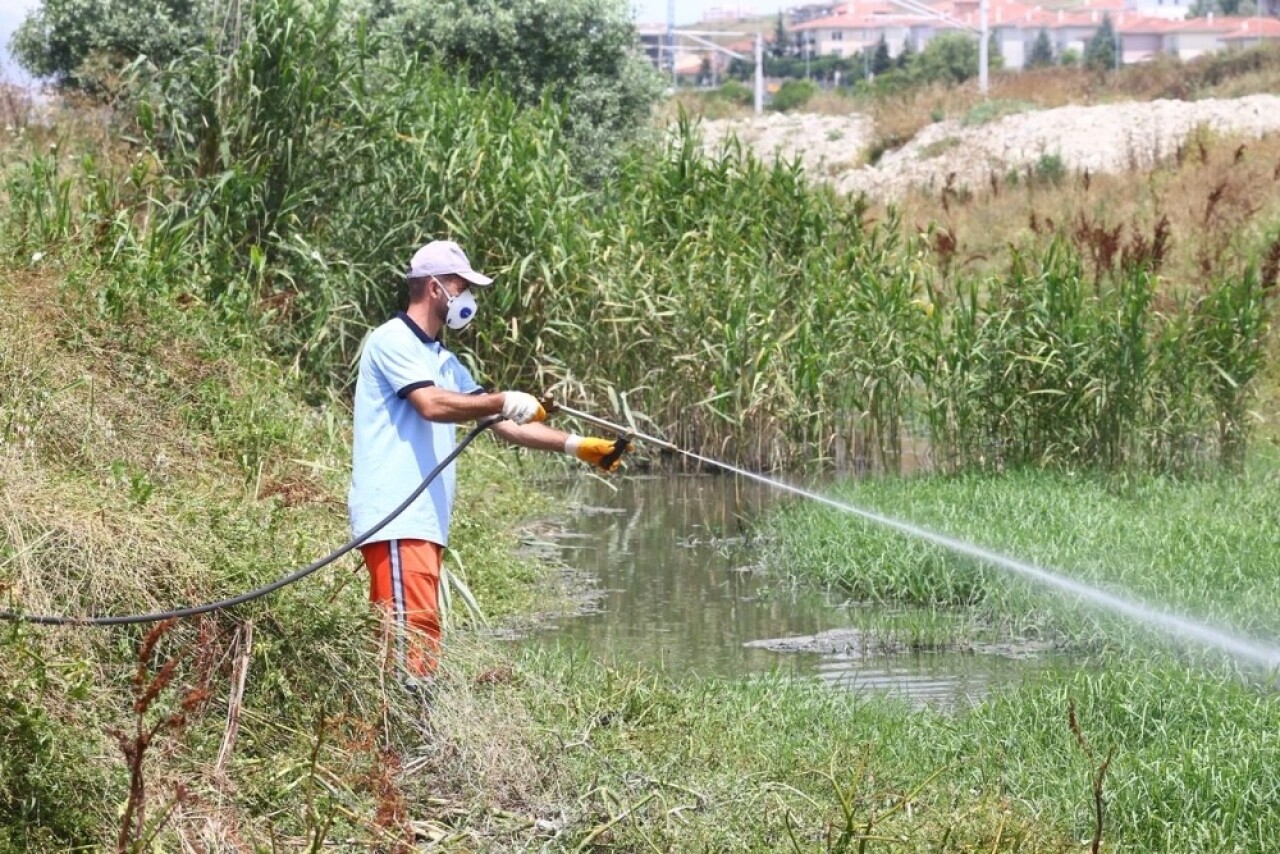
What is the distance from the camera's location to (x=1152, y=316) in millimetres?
12570

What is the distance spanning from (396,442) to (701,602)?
392 cm

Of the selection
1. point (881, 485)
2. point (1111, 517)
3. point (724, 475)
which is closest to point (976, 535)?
point (1111, 517)

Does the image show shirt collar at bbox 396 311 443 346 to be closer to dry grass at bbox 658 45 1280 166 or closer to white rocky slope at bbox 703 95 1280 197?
white rocky slope at bbox 703 95 1280 197

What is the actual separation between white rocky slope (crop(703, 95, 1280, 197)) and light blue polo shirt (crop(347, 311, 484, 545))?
23937 millimetres

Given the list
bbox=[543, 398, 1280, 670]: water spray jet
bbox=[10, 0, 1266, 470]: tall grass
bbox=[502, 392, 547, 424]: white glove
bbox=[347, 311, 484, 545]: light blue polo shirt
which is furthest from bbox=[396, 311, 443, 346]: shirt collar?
bbox=[10, 0, 1266, 470]: tall grass

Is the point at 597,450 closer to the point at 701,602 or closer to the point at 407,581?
the point at 407,581

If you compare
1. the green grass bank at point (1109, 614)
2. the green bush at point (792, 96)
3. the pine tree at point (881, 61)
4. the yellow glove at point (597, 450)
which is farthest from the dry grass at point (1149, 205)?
the pine tree at point (881, 61)

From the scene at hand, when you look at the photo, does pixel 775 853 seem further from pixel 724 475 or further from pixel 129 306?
pixel 724 475

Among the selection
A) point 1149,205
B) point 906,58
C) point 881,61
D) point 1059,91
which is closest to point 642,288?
point 1149,205

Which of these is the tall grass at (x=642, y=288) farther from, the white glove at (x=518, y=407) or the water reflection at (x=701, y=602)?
the white glove at (x=518, y=407)

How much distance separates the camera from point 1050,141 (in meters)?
33.5

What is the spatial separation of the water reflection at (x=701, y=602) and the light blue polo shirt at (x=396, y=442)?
5.79ft

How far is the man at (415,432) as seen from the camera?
5.96 meters

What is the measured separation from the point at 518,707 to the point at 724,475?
27.1 feet
